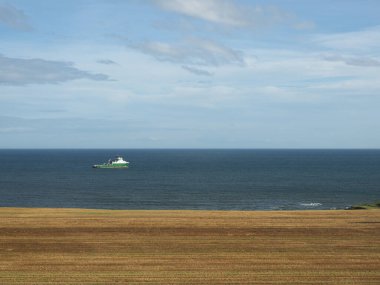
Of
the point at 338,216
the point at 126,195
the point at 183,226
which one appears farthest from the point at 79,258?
the point at 126,195

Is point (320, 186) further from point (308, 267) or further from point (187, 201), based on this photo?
point (308, 267)

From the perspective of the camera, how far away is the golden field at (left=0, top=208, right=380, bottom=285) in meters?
22.3

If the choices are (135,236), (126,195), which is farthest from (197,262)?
(126,195)

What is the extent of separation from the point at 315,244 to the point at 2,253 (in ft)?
49.7

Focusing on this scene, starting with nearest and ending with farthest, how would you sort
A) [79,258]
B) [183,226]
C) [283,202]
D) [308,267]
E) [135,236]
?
[308,267] < [79,258] < [135,236] < [183,226] < [283,202]

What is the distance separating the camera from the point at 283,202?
7812cm

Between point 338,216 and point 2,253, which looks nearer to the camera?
point 2,253

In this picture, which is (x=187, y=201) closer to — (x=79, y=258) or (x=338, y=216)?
(x=338, y=216)

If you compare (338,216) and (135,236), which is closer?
(135,236)

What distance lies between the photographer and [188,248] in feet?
89.7

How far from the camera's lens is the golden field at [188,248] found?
22.3 metres

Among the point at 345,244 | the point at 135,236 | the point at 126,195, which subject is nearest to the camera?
the point at 345,244

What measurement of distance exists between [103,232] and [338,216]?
1647cm

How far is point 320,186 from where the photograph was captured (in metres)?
108
